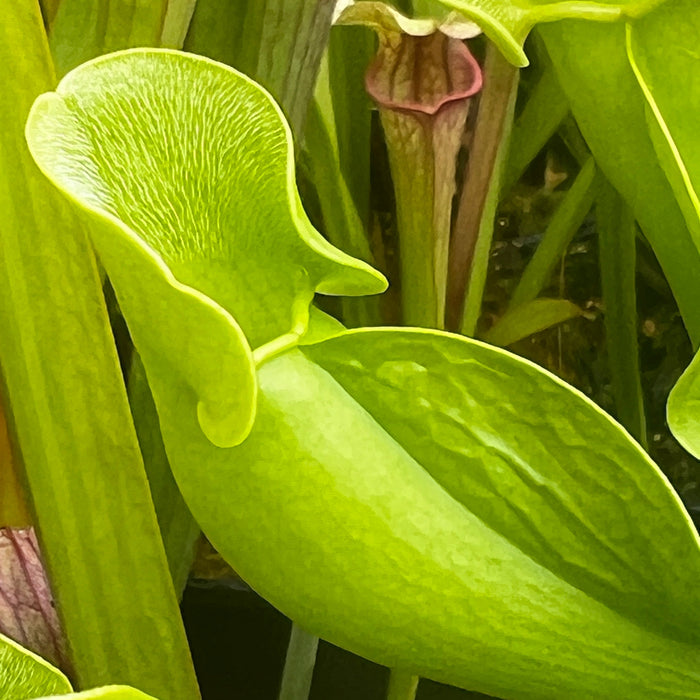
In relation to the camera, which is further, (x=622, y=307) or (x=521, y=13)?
(x=622, y=307)

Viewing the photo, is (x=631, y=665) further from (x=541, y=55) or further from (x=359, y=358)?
(x=541, y=55)

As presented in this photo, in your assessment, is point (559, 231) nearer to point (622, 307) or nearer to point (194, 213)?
point (622, 307)

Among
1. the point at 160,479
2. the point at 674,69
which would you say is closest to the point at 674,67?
the point at 674,69

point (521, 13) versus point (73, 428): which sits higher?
point (521, 13)

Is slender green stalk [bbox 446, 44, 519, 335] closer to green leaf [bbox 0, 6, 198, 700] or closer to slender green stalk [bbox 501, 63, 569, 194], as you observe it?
slender green stalk [bbox 501, 63, 569, 194]

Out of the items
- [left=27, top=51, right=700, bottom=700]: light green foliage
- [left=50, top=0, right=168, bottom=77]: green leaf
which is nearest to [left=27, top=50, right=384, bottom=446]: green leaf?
[left=27, top=51, right=700, bottom=700]: light green foliage
